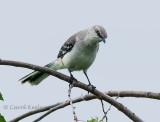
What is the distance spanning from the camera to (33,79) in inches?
316

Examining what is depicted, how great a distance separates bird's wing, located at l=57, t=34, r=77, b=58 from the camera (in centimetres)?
823

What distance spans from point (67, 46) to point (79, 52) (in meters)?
0.53

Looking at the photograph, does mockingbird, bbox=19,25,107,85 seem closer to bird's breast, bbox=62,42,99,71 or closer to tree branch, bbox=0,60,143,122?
bird's breast, bbox=62,42,99,71

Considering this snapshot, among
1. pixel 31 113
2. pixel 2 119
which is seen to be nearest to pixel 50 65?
pixel 31 113

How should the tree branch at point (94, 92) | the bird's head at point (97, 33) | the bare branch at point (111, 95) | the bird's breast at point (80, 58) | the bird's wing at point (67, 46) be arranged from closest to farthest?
the tree branch at point (94, 92), the bare branch at point (111, 95), the bird's head at point (97, 33), the bird's breast at point (80, 58), the bird's wing at point (67, 46)

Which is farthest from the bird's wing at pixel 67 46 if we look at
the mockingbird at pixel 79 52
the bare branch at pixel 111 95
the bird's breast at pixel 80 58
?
the bare branch at pixel 111 95

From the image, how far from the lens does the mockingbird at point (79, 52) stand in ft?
25.3

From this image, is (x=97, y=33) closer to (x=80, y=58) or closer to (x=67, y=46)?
(x=80, y=58)

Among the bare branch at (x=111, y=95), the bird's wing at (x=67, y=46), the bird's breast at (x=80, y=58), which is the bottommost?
the bare branch at (x=111, y=95)

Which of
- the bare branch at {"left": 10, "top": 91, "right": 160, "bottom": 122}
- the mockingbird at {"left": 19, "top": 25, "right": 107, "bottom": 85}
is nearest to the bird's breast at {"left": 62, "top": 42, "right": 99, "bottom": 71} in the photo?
the mockingbird at {"left": 19, "top": 25, "right": 107, "bottom": 85}

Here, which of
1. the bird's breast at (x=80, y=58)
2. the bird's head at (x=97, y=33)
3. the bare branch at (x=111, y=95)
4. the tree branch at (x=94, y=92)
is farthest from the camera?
the bird's breast at (x=80, y=58)

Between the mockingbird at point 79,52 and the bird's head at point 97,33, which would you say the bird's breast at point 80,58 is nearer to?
the mockingbird at point 79,52

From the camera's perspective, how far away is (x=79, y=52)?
7840mm

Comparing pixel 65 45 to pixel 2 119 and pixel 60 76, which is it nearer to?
pixel 60 76
